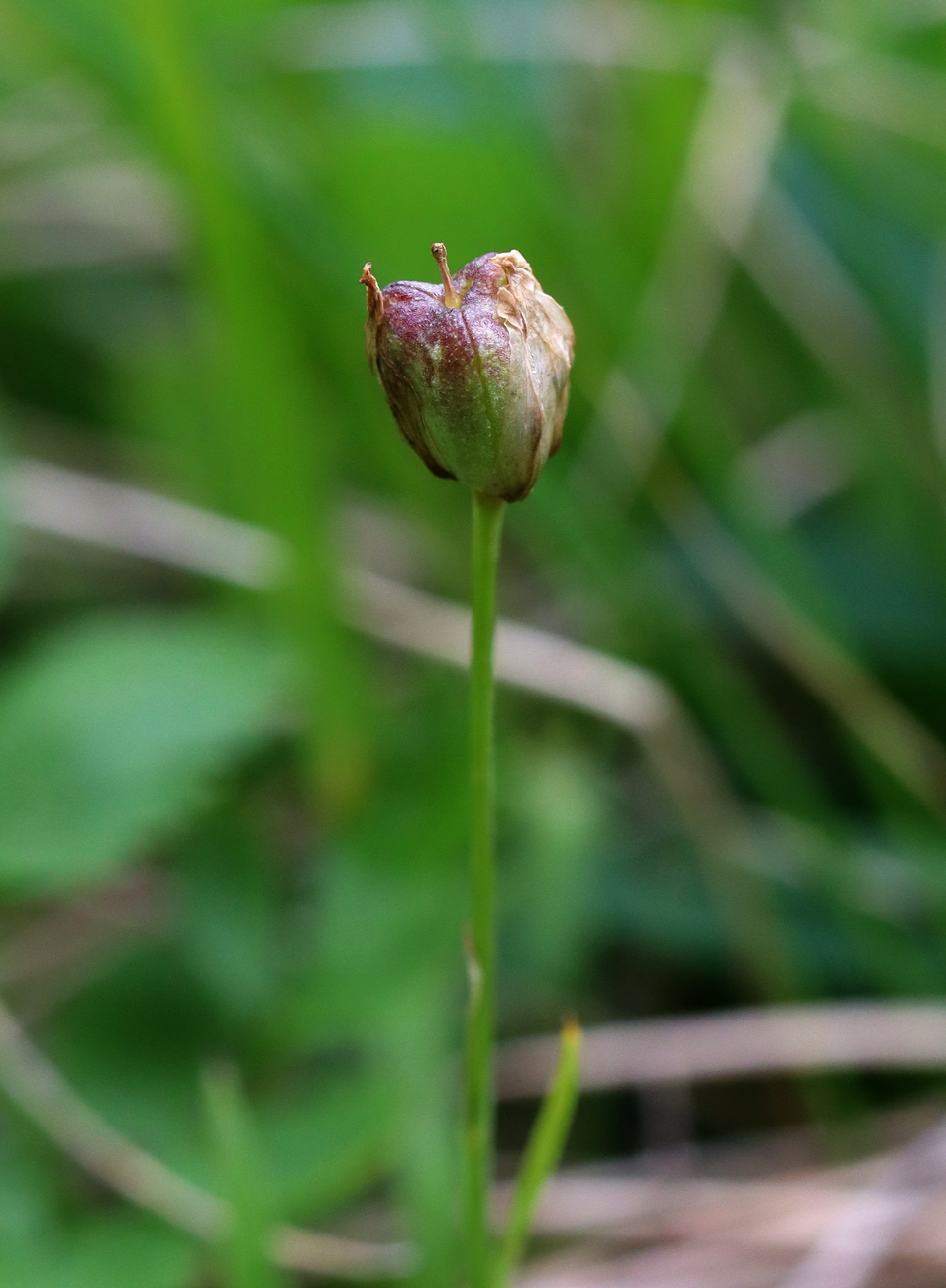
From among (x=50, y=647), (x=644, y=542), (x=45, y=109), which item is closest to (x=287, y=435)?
(x=50, y=647)

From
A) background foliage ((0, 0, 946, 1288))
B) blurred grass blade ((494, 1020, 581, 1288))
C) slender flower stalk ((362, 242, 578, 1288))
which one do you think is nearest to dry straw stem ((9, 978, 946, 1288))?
background foliage ((0, 0, 946, 1288))

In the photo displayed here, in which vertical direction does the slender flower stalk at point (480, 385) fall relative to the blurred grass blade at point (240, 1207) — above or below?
above

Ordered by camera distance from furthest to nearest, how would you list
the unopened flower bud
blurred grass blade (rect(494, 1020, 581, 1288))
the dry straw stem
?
the dry straw stem
blurred grass blade (rect(494, 1020, 581, 1288))
the unopened flower bud

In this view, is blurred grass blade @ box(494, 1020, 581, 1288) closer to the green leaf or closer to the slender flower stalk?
the slender flower stalk

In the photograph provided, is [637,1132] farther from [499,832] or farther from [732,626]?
[732,626]

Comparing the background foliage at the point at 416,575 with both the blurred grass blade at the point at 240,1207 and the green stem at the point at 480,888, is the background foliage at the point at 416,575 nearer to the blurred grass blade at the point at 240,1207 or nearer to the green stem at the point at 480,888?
the blurred grass blade at the point at 240,1207

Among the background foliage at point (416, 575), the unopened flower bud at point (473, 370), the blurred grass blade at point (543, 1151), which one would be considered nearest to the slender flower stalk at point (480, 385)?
the unopened flower bud at point (473, 370)


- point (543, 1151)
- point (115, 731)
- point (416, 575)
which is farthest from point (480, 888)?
point (416, 575)
